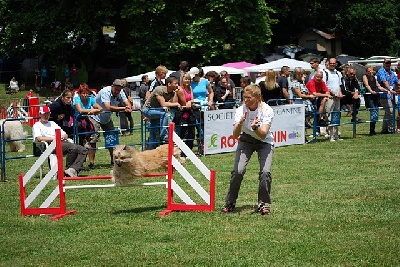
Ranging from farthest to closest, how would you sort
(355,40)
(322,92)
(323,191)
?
(355,40), (322,92), (323,191)

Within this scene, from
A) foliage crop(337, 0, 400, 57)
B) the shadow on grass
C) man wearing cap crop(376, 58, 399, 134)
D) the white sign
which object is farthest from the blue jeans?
foliage crop(337, 0, 400, 57)

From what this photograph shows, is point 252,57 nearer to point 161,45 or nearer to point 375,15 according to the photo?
point 161,45

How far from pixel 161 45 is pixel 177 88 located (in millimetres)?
28189

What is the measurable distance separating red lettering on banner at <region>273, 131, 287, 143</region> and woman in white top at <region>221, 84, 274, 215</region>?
9.29 meters

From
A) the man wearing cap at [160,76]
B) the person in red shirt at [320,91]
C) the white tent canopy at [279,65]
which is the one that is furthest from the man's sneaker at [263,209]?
the white tent canopy at [279,65]

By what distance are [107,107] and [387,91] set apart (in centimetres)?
888

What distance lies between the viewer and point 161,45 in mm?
45625

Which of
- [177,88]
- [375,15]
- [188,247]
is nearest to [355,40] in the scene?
[375,15]

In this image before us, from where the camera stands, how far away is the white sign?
63.5 ft

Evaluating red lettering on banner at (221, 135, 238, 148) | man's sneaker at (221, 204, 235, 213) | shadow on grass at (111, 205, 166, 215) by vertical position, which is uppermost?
red lettering on banner at (221, 135, 238, 148)

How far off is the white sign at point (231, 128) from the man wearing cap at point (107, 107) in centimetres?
215

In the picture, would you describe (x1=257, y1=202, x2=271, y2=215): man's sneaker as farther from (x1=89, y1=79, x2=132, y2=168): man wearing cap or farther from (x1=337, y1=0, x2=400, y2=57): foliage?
(x1=337, y1=0, x2=400, y2=57): foliage

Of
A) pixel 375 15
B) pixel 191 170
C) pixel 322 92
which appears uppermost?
pixel 375 15

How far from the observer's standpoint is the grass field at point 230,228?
29.7 ft
